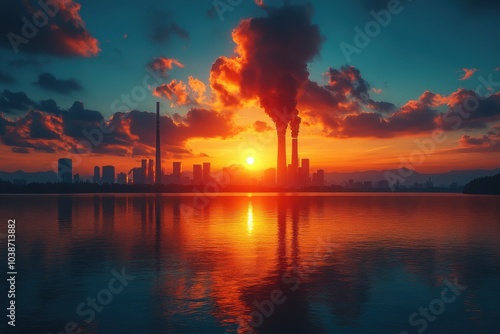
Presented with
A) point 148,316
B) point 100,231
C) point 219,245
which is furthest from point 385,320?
point 100,231

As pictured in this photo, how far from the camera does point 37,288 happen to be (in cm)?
2569

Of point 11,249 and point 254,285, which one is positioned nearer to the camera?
point 254,285

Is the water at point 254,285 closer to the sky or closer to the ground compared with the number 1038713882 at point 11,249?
closer to the ground

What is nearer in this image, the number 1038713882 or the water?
the water

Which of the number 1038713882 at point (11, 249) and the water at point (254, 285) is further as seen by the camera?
the number 1038713882 at point (11, 249)

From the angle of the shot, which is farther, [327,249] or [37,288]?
[327,249]

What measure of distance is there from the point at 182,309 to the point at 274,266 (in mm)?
11920

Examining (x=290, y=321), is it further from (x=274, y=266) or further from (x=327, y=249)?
(x=327, y=249)

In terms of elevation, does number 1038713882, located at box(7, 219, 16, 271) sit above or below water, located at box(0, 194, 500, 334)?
above

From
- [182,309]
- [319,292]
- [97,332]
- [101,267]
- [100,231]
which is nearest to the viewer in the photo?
[97,332]

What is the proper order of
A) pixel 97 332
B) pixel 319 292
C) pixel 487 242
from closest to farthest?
pixel 97 332
pixel 319 292
pixel 487 242

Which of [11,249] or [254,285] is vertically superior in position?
[11,249]

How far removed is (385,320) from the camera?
20.2 metres

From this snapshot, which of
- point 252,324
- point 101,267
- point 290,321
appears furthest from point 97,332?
point 101,267
